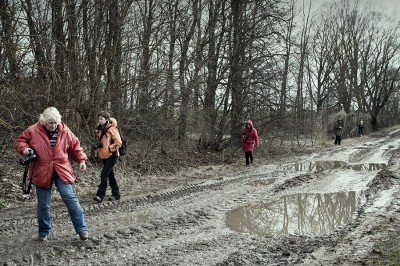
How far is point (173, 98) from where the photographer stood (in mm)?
12930

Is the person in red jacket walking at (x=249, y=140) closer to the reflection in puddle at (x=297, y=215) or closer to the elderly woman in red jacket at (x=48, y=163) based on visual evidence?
the reflection in puddle at (x=297, y=215)

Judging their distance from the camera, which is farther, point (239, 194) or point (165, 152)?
point (165, 152)

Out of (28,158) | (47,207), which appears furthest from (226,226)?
(28,158)

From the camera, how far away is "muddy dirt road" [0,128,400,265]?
4676 mm

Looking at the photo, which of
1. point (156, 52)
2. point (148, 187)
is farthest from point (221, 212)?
point (156, 52)

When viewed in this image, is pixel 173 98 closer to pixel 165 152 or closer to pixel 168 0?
pixel 165 152

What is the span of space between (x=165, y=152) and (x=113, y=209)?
7.71m

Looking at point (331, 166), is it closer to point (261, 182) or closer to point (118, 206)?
point (261, 182)

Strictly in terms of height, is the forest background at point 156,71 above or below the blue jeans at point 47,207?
above

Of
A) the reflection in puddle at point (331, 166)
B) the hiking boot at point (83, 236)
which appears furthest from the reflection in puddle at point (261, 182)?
the hiking boot at point (83, 236)

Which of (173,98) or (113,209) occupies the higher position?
(173,98)

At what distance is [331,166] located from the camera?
507 inches

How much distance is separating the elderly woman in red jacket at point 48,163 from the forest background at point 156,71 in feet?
9.55

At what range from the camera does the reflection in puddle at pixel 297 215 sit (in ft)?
19.8
